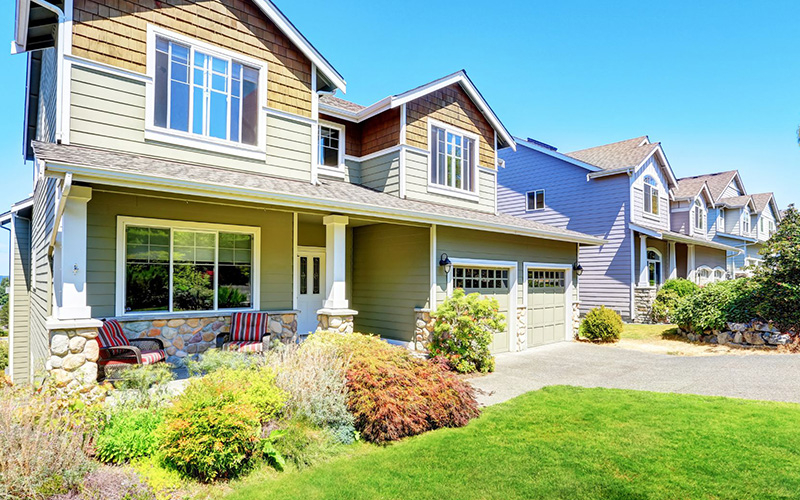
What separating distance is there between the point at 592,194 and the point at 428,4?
10303 mm

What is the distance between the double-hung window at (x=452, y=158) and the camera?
40.1 ft

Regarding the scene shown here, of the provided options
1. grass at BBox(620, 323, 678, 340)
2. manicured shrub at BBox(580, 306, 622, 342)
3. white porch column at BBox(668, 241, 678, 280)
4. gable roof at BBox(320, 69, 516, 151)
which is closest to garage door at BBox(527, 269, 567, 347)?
manicured shrub at BBox(580, 306, 622, 342)

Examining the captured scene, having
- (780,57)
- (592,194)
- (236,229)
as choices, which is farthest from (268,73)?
(780,57)

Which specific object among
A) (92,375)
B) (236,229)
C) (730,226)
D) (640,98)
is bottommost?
(92,375)

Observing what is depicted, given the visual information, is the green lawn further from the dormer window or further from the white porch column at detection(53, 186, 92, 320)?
the dormer window

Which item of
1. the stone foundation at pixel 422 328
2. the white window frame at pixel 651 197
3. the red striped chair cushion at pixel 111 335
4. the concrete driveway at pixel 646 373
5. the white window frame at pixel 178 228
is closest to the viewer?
the red striped chair cushion at pixel 111 335

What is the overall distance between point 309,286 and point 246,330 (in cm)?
358

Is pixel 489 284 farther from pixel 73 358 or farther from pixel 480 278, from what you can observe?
pixel 73 358

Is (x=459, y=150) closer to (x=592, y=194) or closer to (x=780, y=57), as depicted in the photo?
(x=592, y=194)

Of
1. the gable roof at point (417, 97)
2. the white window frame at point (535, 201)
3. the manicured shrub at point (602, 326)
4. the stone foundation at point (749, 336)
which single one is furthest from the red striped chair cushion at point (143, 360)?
the white window frame at point (535, 201)

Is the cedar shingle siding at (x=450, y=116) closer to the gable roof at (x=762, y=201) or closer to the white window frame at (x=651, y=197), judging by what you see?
the white window frame at (x=651, y=197)

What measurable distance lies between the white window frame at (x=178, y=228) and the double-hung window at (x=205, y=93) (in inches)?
61.5

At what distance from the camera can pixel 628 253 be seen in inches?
703

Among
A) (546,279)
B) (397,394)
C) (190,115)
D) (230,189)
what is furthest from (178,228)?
(546,279)
